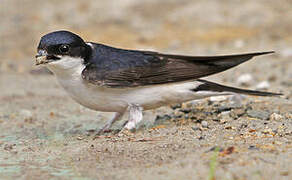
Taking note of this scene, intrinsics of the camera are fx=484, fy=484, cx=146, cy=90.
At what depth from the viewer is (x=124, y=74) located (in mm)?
4324

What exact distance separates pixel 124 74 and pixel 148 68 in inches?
10.2

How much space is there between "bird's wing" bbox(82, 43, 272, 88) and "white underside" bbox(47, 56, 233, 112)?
7 cm

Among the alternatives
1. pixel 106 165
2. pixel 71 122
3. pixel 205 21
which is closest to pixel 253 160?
pixel 106 165

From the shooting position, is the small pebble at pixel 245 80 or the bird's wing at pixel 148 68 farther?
the small pebble at pixel 245 80

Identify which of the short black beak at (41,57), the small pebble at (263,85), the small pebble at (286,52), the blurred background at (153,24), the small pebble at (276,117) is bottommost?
the small pebble at (276,117)

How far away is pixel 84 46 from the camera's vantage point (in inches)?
169

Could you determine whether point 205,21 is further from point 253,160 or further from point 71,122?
point 253,160

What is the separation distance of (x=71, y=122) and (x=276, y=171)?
2.90m

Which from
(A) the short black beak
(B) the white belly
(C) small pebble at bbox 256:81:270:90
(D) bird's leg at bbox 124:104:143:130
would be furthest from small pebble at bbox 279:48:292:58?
(A) the short black beak

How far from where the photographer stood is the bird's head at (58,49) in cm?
400

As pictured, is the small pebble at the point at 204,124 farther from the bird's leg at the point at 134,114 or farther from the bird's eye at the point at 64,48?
the bird's eye at the point at 64,48

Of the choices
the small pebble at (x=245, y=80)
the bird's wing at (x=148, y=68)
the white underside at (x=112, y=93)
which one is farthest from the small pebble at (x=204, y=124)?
the small pebble at (x=245, y=80)

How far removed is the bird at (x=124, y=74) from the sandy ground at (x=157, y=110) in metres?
0.28

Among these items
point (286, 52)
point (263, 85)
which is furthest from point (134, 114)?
point (286, 52)
